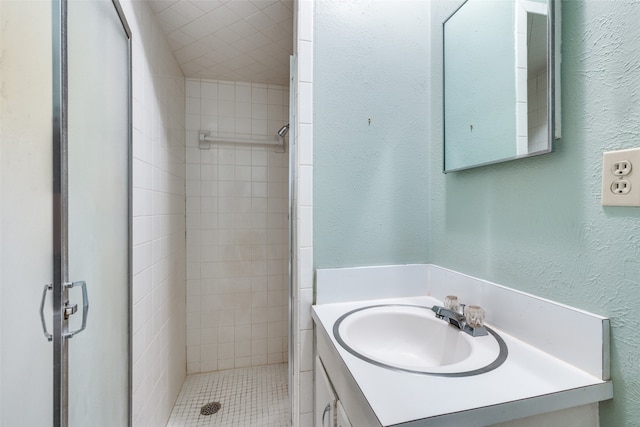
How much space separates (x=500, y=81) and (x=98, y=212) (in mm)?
1337

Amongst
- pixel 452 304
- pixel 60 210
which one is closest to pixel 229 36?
pixel 60 210

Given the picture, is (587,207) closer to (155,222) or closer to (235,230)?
(155,222)

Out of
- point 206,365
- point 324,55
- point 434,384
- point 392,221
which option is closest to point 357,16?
point 324,55

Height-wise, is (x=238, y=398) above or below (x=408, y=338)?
below

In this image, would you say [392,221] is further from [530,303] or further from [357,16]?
[357,16]

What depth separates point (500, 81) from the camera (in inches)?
33.8

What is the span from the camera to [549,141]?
2.26 feet

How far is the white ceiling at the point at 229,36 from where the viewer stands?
1355mm

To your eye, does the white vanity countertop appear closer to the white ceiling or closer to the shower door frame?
the shower door frame

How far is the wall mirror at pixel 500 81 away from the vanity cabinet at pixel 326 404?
2.83ft

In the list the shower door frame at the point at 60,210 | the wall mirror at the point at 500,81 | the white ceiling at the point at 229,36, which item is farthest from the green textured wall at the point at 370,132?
the shower door frame at the point at 60,210

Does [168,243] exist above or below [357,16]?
below

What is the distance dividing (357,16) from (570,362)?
4.37 ft

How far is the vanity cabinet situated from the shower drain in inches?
40.3
